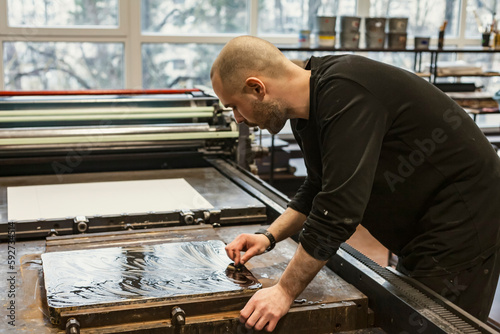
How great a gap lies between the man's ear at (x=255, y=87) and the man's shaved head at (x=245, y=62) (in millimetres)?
13

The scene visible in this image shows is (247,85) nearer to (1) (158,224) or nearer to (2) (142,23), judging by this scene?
(1) (158,224)

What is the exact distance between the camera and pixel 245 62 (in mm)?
1394

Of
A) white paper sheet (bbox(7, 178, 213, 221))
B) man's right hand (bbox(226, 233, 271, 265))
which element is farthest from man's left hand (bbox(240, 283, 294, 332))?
white paper sheet (bbox(7, 178, 213, 221))

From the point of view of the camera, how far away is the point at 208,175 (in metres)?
2.54

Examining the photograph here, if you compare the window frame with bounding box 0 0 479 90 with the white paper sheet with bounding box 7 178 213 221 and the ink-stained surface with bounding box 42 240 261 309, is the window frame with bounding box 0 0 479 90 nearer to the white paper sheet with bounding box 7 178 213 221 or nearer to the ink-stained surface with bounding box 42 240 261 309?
the white paper sheet with bounding box 7 178 213 221

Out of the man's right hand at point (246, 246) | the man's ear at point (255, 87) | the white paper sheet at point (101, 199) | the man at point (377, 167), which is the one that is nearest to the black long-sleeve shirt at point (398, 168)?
the man at point (377, 167)

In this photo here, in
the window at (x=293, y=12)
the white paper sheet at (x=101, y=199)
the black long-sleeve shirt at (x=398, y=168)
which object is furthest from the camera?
the window at (x=293, y=12)

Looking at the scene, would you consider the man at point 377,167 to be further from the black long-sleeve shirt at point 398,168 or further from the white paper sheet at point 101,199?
the white paper sheet at point 101,199

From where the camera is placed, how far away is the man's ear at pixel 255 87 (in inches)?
55.0

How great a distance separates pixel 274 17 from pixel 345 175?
13.7 feet

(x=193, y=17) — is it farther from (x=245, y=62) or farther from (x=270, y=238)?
(x=245, y=62)

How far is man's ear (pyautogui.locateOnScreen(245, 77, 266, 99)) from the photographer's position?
1.40m

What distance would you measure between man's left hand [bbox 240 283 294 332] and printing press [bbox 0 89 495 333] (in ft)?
0.14

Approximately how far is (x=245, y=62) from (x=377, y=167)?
0.40 meters
